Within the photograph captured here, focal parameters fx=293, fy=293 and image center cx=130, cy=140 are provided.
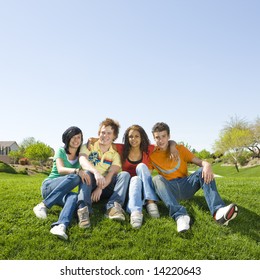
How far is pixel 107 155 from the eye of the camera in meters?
5.18

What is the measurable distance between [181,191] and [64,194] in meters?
1.98

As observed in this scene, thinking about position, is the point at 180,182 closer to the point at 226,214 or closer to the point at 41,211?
the point at 226,214

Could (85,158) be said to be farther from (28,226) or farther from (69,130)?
(28,226)

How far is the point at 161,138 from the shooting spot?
17.3 ft

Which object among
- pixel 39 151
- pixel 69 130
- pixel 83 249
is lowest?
pixel 39 151

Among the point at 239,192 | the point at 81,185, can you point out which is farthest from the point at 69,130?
the point at 239,192

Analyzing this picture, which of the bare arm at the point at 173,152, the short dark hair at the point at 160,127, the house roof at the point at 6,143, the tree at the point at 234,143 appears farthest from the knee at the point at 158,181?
the house roof at the point at 6,143

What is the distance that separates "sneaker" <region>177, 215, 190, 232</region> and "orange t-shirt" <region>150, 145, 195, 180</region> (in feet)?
3.22

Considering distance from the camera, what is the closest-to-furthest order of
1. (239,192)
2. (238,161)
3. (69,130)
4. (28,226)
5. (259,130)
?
(28,226) → (69,130) → (239,192) → (238,161) → (259,130)

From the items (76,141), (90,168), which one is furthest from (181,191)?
(76,141)

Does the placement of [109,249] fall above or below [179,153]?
below

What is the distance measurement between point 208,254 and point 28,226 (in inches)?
105

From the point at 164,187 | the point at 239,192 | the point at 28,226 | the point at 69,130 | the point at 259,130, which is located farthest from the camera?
the point at 259,130

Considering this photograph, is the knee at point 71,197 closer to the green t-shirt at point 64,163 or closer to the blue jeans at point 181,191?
the green t-shirt at point 64,163
